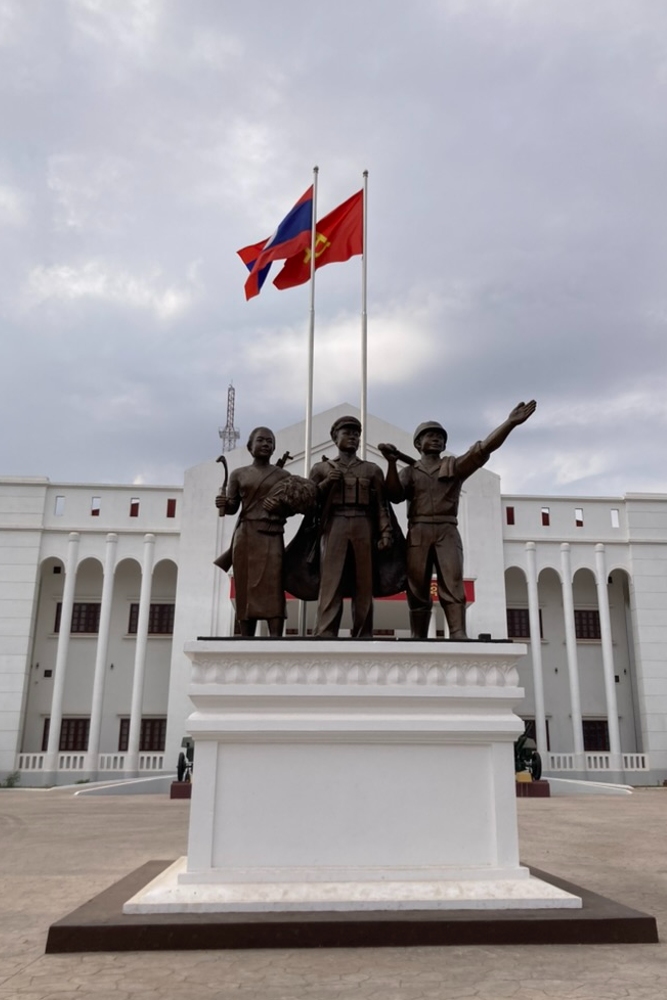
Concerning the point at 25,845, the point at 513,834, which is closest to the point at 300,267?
the point at 513,834

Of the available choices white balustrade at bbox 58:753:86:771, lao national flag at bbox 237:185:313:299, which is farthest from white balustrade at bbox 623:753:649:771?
lao national flag at bbox 237:185:313:299

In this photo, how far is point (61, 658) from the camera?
23594mm

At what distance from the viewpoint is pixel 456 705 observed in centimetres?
490

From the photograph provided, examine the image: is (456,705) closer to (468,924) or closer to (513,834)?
(513,834)

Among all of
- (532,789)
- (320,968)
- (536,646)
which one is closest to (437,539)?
(320,968)

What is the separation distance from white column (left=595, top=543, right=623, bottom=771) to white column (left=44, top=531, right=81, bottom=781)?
16439 mm

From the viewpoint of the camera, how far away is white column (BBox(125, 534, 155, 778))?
2284 cm

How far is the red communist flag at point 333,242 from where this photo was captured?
9.79m

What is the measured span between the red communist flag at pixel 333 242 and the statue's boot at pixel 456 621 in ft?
18.3

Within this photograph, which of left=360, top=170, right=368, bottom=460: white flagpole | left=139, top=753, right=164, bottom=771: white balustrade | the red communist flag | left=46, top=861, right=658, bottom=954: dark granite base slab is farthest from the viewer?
left=139, top=753, right=164, bottom=771: white balustrade

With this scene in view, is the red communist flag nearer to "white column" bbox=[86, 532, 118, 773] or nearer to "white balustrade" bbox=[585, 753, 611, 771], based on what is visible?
"white column" bbox=[86, 532, 118, 773]

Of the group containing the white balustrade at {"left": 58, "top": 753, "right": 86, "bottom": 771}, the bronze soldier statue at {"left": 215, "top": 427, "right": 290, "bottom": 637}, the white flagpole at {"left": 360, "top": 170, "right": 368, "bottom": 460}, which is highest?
the white flagpole at {"left": 360, "top": 170, "right": 368, "bottom": 460}

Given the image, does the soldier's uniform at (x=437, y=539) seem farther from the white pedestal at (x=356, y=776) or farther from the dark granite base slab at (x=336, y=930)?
the dark granite base slab at (x=336, y=930)

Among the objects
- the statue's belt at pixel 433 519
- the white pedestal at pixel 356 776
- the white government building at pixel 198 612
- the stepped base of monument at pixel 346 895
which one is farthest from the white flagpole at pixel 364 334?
the white government building at pixel 198 612
